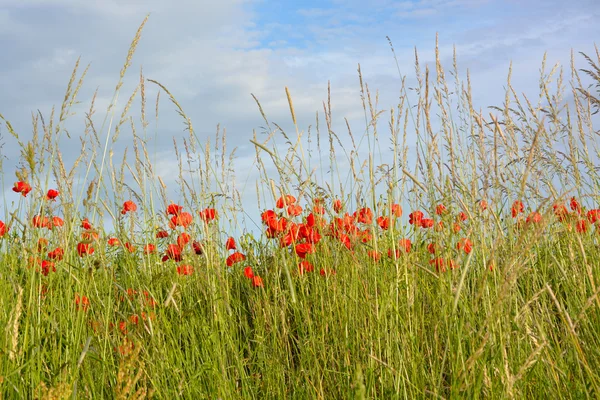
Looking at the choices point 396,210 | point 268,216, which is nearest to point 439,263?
point 396,210

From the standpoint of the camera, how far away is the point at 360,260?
8.45 ft

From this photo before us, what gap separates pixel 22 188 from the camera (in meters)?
3.48

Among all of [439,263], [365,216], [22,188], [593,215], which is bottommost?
[593,215]

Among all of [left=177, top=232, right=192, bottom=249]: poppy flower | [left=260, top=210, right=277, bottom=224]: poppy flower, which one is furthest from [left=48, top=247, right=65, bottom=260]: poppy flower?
[left=260, top=210, right=277, bottom=224]: poppy flower

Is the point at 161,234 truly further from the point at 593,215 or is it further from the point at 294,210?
the point at 593,215

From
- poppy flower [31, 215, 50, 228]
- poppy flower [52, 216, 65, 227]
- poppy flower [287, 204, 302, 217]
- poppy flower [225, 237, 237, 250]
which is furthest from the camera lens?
poppy flower [225, 237, 237, 250]

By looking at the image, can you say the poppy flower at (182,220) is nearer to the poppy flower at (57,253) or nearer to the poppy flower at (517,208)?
the poppy flower at (57,253)

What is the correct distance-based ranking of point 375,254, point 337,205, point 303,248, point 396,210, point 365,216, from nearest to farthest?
1. point 375,254
2. point 396,210
3. point 365,216
4. point 303,248
5. point 337,205

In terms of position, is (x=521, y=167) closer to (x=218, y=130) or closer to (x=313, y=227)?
(x=313, y=227)

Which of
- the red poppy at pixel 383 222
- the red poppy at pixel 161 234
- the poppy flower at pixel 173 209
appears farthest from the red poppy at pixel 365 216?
the red poppy at pixel 161 234

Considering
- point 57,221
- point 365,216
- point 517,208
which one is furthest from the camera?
point 57,221

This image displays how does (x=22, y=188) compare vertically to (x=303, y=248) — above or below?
above

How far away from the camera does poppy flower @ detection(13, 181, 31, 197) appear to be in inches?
132

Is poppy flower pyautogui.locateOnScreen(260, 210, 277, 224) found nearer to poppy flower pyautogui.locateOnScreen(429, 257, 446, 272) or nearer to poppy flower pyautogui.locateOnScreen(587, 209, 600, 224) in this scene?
poppy flower pyautogui.locateOnScreen(429, 257, 446, 272)
